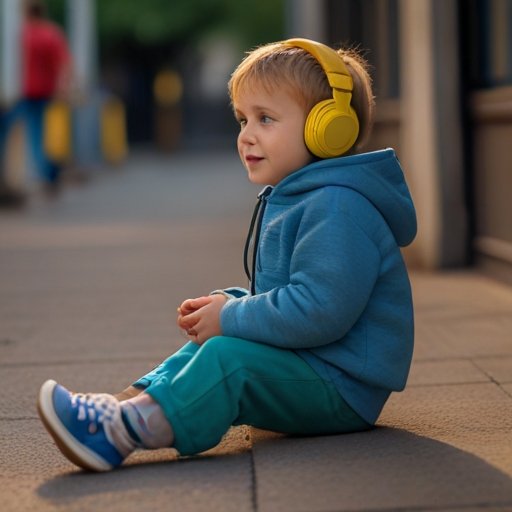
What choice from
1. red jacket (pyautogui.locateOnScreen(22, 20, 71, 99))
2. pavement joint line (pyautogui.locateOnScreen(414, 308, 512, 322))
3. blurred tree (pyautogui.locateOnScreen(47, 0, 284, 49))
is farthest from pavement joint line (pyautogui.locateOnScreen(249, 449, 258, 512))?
blurred tree (pyautogui.locateOnScreen(47, 0, 284, 49))

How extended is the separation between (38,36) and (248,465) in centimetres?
1029

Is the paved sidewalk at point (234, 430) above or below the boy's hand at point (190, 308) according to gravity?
below

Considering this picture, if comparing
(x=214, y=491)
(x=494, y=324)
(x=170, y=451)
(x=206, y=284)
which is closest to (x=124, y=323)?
(x=206, y=284)

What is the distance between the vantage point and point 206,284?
5660 mm

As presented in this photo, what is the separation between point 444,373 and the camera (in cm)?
353

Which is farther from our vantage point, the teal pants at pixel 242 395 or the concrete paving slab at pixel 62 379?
the concrete paving slab at pixel 62 379

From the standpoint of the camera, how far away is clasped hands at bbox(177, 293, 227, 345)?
8.75 feet

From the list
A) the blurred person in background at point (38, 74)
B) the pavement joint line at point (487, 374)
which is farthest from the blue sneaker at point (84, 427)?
the blurred person in background at point (38, 74)

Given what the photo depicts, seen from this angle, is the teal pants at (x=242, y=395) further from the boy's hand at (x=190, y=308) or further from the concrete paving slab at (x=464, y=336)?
the concrete paving slab at (x=464, y=336)

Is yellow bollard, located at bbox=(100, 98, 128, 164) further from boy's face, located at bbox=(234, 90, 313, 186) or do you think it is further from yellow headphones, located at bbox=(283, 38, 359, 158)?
yellow headphones, located at bbox=(283, 38, 359, 158)

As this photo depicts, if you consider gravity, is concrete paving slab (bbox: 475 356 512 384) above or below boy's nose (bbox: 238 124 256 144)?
below

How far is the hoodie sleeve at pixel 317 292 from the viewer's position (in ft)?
8.33

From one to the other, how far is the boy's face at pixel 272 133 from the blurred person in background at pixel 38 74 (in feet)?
30.9

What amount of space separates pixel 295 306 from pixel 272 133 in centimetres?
50
